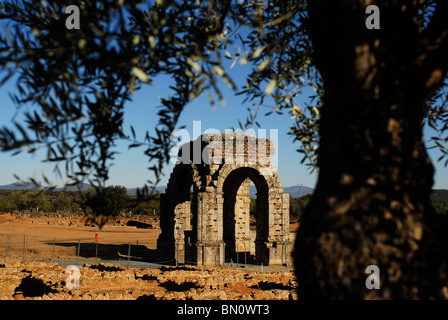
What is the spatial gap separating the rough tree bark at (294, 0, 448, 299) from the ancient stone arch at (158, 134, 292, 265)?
1720 cm

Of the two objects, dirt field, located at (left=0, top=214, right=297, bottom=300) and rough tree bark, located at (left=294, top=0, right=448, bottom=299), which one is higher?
rough tree bark, located at (left=294, top=0, right=448, bottom=299)

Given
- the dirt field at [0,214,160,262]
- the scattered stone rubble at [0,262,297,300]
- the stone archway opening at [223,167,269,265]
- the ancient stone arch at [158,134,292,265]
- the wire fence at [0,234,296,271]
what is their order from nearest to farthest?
the scattered stone rubble at [0,262,297,300] → the ancient stone arch at [158,134,292,265] → the wire fence at [0,234,296,271] → the dirt field at [0,214,160,262] → the stone archway opening at [223,167,269,265]

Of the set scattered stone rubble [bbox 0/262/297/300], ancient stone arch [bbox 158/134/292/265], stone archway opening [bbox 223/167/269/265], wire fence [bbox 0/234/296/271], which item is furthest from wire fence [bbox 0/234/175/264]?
scattered stone rubble [bbox 0/262/297/300]

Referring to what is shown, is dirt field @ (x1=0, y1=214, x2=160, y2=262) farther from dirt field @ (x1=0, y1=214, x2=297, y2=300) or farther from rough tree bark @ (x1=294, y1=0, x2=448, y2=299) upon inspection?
rough tree bark @ (x1=294, y1=0, x2=448, y2=299)

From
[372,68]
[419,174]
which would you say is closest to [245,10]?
[372,68]

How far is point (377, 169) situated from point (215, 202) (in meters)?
17.6

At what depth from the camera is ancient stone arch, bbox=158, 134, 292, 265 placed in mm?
20453

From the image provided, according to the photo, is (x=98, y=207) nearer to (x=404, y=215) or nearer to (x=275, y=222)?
(x=404, y=215)

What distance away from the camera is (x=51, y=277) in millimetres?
13586

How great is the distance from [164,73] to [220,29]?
0.79m

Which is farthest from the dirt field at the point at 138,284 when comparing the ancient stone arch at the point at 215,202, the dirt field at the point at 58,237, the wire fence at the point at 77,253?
the dirt field at the point at 58,237

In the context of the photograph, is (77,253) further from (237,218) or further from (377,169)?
(377,169)

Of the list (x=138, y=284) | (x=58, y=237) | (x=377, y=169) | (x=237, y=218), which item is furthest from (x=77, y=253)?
(x=377, y=169)

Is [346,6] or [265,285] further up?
[346,6]
